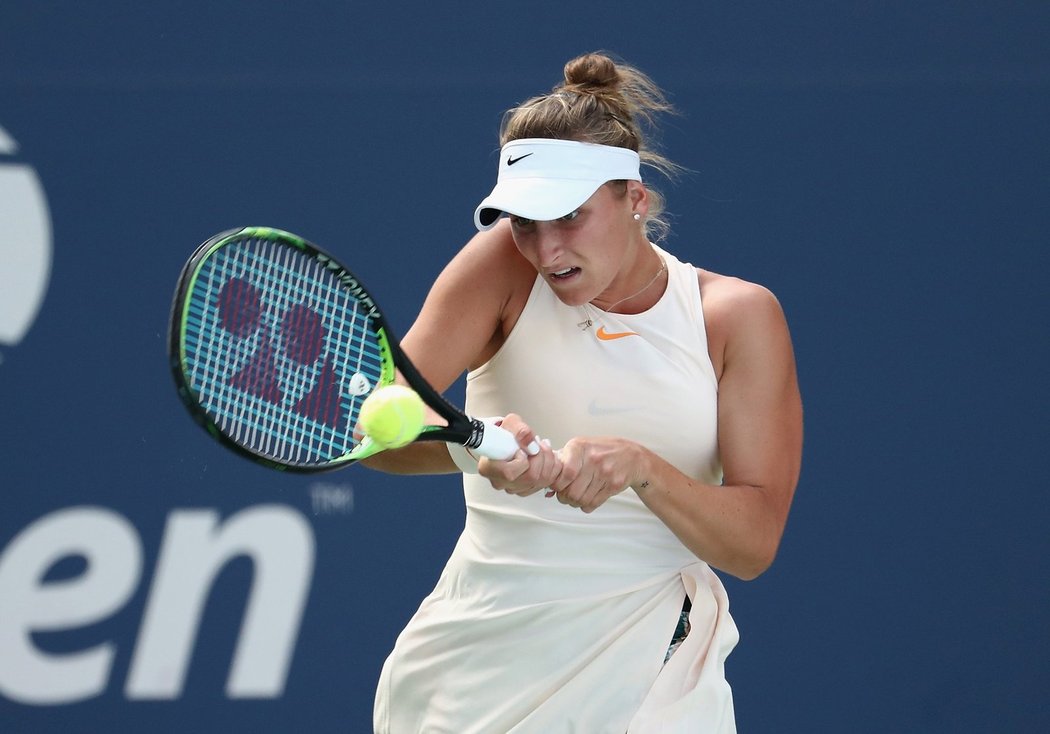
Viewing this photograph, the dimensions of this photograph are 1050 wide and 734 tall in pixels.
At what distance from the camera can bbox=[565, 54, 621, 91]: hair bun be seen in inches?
88.0

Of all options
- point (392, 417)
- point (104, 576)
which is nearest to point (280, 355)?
point (392, 417)

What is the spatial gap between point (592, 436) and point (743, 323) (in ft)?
1.04

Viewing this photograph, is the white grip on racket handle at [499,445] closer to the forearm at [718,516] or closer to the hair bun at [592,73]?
the forearm at [718,516]

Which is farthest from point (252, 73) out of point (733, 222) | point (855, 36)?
point (855, 36)

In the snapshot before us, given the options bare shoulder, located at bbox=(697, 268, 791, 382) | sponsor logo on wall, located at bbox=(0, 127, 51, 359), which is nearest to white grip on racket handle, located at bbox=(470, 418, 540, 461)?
bare shoulder, located at bbox=(697, 268, 791, 382)

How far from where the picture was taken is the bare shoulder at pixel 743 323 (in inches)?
87.0

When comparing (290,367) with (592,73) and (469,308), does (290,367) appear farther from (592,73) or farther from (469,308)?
(592,73)

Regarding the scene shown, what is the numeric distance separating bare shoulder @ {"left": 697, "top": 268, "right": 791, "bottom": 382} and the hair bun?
0.37m

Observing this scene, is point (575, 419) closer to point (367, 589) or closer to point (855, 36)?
point (367, 589)

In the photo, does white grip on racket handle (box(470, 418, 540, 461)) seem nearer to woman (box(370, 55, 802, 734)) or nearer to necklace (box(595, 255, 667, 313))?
woman (box(370, 55, 802, 734))

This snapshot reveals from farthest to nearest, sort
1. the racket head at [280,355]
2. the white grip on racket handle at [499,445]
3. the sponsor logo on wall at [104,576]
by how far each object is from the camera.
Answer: the sponsor logo on wall at [104,576], the white grip on racket handle at [499,445], the racket head at [280,355]

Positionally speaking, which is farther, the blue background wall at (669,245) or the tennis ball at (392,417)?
the blue background wall at (669,245)

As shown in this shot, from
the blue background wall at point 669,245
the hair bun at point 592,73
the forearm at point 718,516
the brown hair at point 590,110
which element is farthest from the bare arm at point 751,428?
the blue background wall at point 669,245

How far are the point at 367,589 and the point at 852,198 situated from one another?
159 cm
